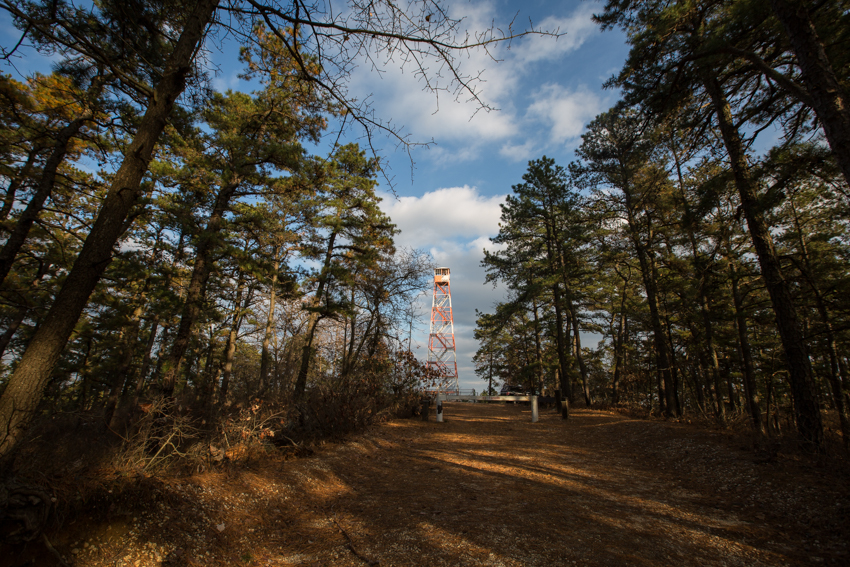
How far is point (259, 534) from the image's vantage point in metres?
3.40

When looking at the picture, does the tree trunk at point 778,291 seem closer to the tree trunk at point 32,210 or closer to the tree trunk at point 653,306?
the tree trunk at point 653,306

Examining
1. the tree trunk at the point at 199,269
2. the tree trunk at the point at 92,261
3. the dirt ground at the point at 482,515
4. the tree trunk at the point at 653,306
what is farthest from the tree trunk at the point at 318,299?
the tree trunk at the point at 653,306

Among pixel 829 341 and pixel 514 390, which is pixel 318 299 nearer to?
pixel 829 341

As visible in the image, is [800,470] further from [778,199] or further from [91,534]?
[91,534]

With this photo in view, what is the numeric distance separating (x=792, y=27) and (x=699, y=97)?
2867 mm

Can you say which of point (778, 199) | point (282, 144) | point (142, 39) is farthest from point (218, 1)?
point (778, 199)

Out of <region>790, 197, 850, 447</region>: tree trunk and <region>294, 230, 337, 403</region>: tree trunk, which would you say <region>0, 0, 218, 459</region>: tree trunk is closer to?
<region>790, 197, 850, 447</region>: tree trunk

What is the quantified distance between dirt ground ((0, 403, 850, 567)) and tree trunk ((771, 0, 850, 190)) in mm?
3793

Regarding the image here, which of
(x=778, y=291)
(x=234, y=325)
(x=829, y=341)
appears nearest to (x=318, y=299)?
(x=234, y=325)

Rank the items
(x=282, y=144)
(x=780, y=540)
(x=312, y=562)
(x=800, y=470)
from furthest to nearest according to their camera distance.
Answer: (x=282, y=144)
(x=800, y=470)
(x=780, y=540)
(x=312, y=562)

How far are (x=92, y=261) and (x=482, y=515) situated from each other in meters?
4.37

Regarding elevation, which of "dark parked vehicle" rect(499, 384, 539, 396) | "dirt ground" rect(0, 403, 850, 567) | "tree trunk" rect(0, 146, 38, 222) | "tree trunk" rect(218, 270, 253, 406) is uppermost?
"tree trunk" rect(0, 146, 38, 222)

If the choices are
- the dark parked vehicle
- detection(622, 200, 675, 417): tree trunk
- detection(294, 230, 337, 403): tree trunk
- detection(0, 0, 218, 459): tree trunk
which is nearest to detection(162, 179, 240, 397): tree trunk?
detection(294, 230, 337, 403): tree trunk

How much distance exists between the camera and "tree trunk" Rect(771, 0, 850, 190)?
3910 millimetres
